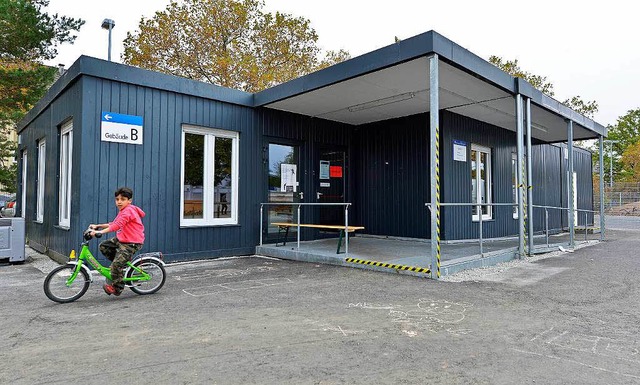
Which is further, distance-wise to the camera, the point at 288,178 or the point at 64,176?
the point at 288,178

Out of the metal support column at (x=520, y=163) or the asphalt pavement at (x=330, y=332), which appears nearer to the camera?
the asphalt pavement at (x=330, y=332)

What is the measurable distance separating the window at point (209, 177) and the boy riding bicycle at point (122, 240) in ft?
8.83

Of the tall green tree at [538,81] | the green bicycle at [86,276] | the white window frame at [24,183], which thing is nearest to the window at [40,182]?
the white window frame at [24,183]

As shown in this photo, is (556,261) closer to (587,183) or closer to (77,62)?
(77,62)

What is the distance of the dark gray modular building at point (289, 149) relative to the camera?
6414 millimetres

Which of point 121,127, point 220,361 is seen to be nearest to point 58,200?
point 121,127

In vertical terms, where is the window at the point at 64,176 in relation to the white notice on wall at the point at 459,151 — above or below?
below

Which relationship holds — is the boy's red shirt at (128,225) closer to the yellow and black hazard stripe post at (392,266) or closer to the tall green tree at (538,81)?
the yellow and black hazard stripe post at (392,266)

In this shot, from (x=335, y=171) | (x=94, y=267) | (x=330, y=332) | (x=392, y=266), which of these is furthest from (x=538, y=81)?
(x=94, y=267)

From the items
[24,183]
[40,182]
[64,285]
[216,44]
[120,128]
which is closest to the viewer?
[64,285]

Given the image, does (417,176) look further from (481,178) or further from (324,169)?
(481,178)

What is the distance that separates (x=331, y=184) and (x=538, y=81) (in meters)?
20.9

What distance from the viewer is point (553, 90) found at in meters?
25.5

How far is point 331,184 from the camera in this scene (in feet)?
33.1
